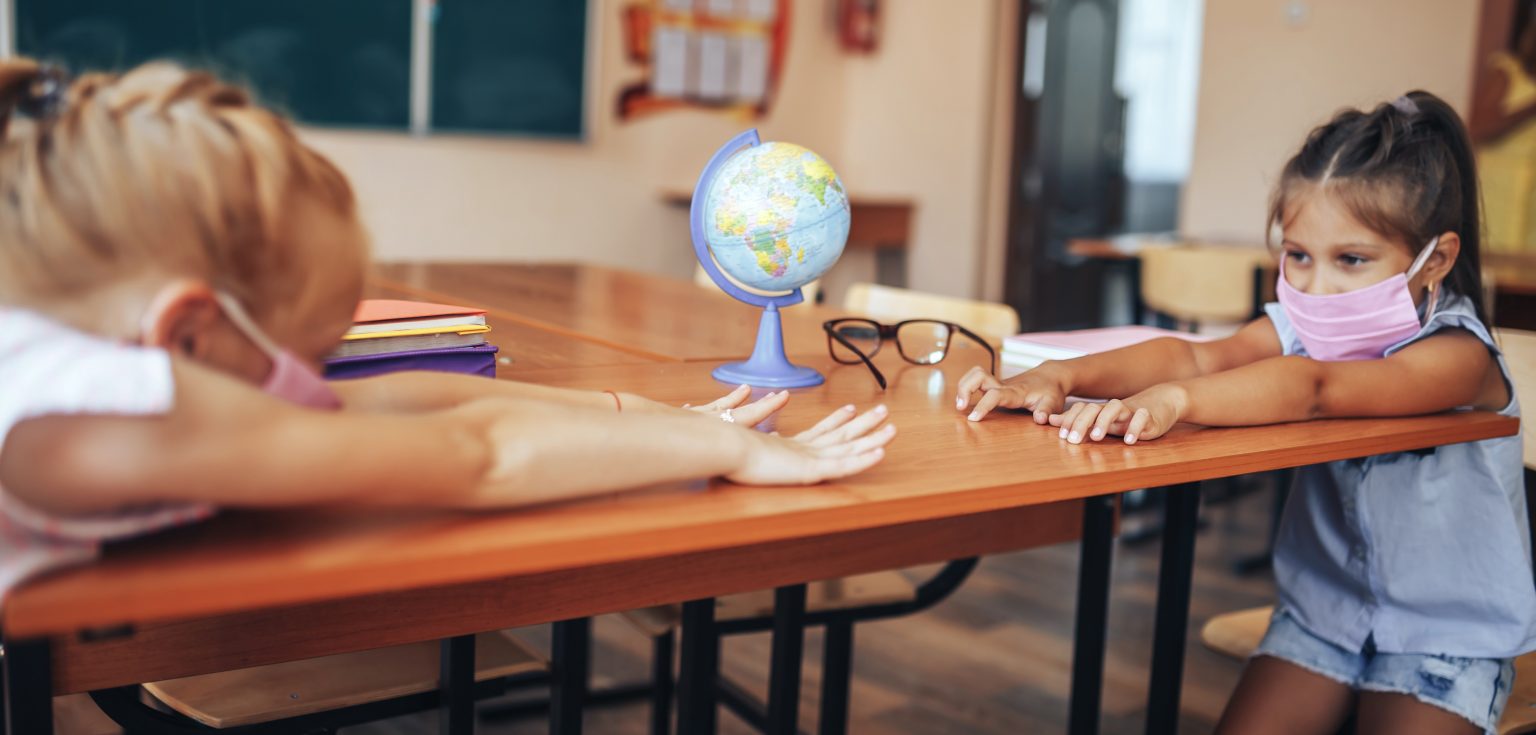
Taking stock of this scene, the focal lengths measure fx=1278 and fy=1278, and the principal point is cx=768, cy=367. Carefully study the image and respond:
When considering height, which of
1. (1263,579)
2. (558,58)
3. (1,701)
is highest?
(558,58)

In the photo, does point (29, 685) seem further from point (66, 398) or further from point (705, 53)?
point (705, 53)

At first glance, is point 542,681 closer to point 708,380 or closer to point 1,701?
point 708,380

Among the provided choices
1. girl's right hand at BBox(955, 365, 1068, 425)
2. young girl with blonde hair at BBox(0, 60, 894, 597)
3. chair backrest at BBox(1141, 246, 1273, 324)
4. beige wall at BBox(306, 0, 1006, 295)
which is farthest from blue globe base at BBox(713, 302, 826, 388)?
beige wall at BBox(306, 0, 1006, 295)

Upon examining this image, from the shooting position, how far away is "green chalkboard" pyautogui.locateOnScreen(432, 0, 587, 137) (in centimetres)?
515

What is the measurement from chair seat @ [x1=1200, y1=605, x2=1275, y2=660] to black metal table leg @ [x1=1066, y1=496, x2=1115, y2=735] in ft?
0.67

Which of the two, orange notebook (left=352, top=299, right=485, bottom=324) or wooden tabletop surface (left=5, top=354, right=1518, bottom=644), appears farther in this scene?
orange notebook (left=352, top=299, right=485, bottom=324)

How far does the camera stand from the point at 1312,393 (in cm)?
128

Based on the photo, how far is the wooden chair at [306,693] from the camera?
1355 millimetres

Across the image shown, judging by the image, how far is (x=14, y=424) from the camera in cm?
67

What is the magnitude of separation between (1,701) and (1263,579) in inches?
120

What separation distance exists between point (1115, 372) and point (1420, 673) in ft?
1.56

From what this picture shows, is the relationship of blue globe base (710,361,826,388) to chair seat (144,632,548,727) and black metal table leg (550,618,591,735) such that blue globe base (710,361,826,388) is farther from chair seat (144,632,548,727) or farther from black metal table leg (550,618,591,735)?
chair seat (144,632,548,727)

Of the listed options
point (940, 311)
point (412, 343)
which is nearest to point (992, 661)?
point (940, 311)

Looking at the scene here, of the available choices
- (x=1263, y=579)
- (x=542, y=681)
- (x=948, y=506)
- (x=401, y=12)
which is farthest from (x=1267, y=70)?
(x=948, y=506)
